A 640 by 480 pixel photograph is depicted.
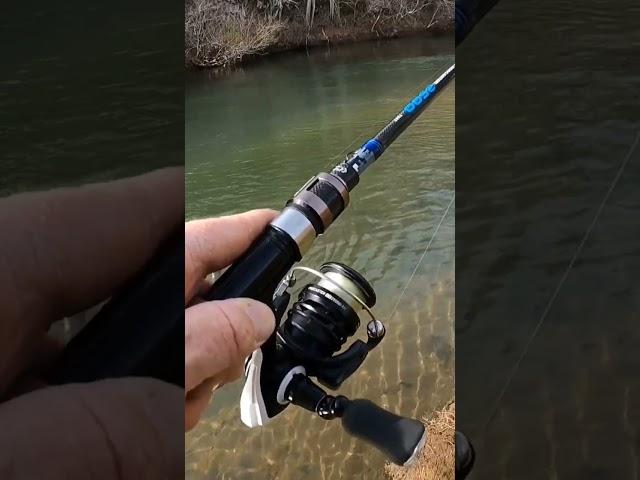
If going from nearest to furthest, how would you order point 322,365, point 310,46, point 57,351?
point 57,351, point 322,365, point 310,46

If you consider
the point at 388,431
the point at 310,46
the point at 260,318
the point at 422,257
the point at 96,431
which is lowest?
the point at 422,257

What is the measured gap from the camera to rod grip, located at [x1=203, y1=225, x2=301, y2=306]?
2.00 feet

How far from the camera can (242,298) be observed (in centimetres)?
59

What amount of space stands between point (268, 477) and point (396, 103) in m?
3.62

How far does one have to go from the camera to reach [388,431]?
2.65 feet

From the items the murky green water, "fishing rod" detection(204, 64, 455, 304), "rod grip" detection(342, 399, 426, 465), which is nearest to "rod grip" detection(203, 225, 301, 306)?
"fishing rod" detection(204, 64, 455, 304)

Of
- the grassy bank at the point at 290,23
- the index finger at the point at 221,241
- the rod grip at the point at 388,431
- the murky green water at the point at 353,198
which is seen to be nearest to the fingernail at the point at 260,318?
the index finger at the point at 221,241

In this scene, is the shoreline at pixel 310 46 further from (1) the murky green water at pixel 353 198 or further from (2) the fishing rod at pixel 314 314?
(2) the fishing rod at pixel 314 314
